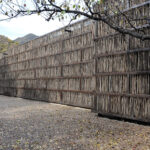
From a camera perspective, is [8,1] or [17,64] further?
[17,64]

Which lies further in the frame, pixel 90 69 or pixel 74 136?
pixel 90 69

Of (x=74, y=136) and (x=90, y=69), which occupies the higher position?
(x=90, y=69)

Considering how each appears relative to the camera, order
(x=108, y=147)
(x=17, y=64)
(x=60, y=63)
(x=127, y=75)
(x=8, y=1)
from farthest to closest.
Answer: (x=17, y=64)
(x=60, y=63)
(x=127, y=75)
(x=8, y=1)
(x=108, y=147)

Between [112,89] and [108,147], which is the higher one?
[112,89]

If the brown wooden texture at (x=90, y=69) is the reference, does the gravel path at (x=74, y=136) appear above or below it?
below

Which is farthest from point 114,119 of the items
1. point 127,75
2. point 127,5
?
point 127,5

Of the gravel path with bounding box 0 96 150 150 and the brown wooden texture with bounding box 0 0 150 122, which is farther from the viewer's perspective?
the brown wooden texture with bounding box 0 0 150 122

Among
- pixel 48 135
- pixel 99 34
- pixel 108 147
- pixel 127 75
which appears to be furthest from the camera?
pixel 99 34

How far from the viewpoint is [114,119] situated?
6.43 metres

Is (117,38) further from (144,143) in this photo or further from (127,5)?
(144,143)

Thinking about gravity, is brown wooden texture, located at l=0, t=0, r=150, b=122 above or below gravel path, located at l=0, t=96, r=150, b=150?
above

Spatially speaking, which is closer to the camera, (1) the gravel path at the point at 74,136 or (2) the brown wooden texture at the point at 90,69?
(1) the gravel path at the point at 74,136

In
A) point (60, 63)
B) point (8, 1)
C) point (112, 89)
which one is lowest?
point (112, 89)

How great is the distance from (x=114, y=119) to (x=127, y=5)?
376 cm
